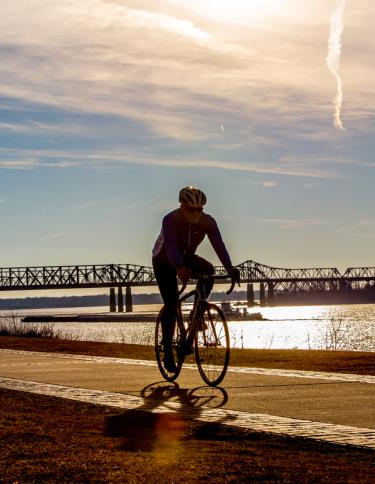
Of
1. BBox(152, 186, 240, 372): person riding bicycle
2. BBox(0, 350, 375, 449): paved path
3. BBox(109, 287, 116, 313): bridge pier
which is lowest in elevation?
BBox(0, 350, 375, 449): paved path

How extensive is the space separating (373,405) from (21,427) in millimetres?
3021

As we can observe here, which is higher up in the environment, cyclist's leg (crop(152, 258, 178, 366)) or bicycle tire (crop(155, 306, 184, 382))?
cyclist's leg (crop(152, 258, 178, 366))

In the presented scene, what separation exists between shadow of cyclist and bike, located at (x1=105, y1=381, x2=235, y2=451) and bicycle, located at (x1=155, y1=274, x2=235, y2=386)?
0.72 feet

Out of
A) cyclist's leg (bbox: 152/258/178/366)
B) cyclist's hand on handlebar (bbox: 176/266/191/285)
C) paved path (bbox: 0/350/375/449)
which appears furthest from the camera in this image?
cyclist's leg (bbox: 152/258/178/366)

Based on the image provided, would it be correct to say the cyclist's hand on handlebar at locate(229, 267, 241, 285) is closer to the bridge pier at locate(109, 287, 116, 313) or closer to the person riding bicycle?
the person riding bicycle

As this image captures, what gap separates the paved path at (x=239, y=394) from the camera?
8172 millimetres

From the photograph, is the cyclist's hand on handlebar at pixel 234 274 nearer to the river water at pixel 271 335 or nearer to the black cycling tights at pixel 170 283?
the black cycling tights at pixel 170 283

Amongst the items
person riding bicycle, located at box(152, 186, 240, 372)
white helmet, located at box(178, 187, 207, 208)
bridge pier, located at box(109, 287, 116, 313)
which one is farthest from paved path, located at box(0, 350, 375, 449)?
bridge pier, located at box(109, 287, 116, 313)

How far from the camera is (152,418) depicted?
877 centimetres

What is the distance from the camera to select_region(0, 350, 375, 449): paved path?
8.17 metres

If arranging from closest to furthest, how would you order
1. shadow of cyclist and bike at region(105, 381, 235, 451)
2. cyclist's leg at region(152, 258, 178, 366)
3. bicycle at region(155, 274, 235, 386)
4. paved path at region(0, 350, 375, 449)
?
shadow of cyclist and bike at region(105, 381, 235, 451) < paved path at region(0, 350, 375, 449) < bicycle at region(155, 274, 235, 386) < cyclist's leg at region(152, 258, 178, 366)

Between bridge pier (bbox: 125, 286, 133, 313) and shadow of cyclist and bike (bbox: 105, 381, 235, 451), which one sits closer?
shadow of cyclist and bike (bbox: 105, 381, 235, 451)

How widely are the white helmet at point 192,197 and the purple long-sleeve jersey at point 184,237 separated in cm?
20

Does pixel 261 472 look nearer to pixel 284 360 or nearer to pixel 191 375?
pixel 191 375
